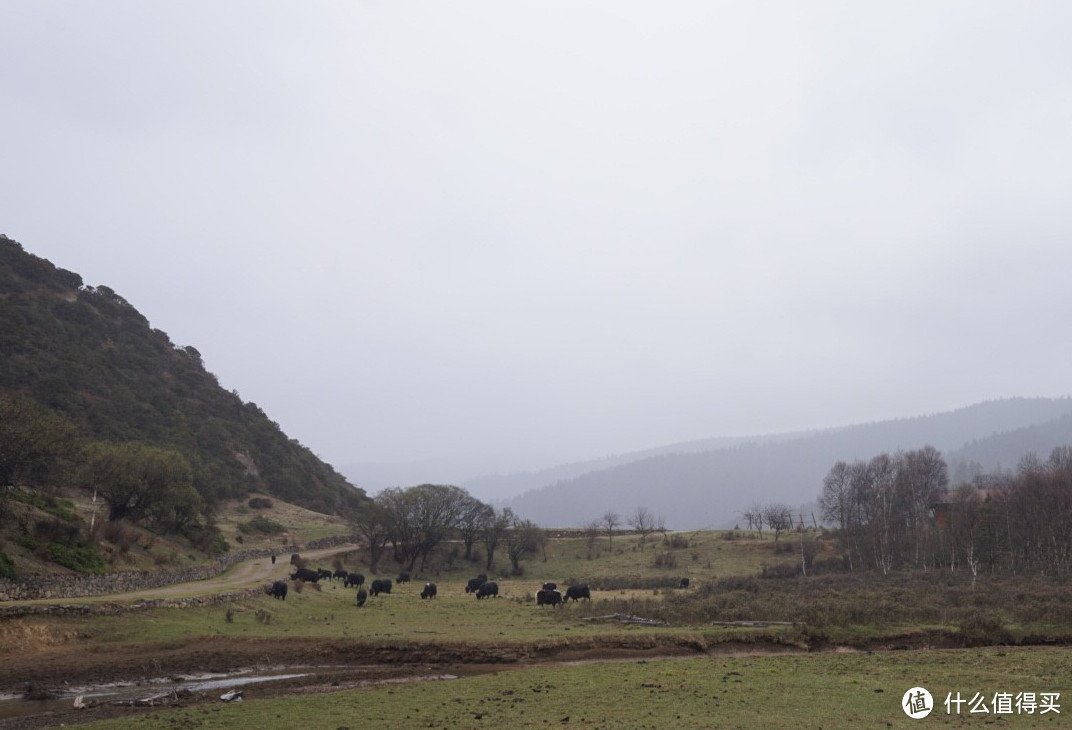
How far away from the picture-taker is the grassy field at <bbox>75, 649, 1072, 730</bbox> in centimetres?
1731

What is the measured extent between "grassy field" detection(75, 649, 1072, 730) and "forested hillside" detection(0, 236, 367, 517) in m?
35.0

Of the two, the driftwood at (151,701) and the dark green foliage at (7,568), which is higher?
the dark green foliage at (7,568)

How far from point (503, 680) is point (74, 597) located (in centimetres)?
2308

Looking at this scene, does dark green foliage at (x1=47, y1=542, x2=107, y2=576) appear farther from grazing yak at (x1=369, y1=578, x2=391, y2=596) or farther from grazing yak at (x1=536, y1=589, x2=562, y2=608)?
grazing yak at (x1=536, y1=589, x2=562, y2=608)

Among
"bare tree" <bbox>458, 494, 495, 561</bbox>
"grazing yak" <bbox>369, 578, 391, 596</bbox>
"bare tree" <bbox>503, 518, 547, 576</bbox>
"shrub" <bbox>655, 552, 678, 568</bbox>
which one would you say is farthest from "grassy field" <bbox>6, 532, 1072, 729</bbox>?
"bare tree" <bbox>458, 494, 495, 561</bbox>

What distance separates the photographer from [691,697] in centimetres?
1981

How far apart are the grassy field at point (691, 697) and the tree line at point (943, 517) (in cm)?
3562

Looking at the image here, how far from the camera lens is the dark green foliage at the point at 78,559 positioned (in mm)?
35875

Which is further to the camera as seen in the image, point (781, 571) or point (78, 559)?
point (781, 571)

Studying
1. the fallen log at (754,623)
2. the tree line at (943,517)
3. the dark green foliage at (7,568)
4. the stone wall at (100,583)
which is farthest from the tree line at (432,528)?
the fallen log at (754,623)

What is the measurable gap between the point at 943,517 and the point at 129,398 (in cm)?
9957

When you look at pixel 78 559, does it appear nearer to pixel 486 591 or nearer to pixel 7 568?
pixel 7 568

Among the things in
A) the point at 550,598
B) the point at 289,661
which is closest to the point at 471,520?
the point at 550,598

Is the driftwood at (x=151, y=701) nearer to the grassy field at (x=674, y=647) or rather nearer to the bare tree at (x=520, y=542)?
the grassy field at (x=674, y=647)
